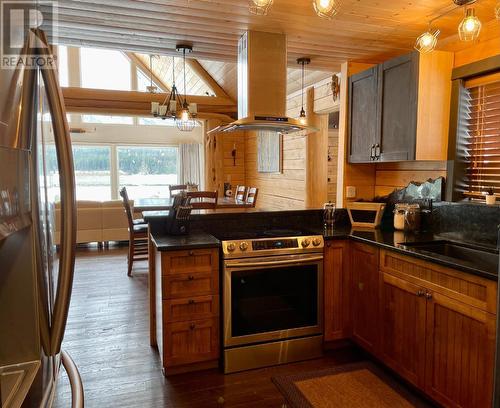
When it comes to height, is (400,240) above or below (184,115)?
below

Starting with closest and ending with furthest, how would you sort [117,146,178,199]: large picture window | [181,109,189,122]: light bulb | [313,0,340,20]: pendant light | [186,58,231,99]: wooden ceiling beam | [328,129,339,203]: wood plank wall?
[313,0,340,20]: pendant light, [181,109,189,122]: light bulb, [328,129,339,203]: wood plank wall, [186,58,231,99]: wooden ceiling beam, [117,146,178,199]: large picture window

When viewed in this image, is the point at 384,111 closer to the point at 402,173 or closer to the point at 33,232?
the point at 402,173

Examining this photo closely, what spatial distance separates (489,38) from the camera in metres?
2.54

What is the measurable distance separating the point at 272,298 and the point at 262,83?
1.67m

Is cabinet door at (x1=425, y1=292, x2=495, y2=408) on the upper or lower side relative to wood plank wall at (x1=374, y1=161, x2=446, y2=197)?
lower

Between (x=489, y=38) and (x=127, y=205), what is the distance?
400 cm

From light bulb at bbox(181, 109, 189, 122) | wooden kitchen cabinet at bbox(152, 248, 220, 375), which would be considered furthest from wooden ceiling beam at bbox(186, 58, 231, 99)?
wooden kitchen cabinet at bbox(152, 248, 220, 375)

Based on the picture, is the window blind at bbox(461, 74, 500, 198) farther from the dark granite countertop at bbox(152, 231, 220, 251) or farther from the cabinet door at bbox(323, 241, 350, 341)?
the dark granite countertop at bbox(152, 231, 220, 251)

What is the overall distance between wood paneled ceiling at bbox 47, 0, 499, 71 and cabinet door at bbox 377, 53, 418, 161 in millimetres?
270

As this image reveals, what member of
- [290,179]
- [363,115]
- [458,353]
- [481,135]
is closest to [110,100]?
[290,179]

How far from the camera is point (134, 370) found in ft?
8.68

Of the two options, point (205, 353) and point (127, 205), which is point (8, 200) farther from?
point (127, 205)

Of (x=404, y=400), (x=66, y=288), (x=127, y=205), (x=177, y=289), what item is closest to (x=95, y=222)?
(x=127, y=205)

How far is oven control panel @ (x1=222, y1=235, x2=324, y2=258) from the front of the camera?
8.47 feet
